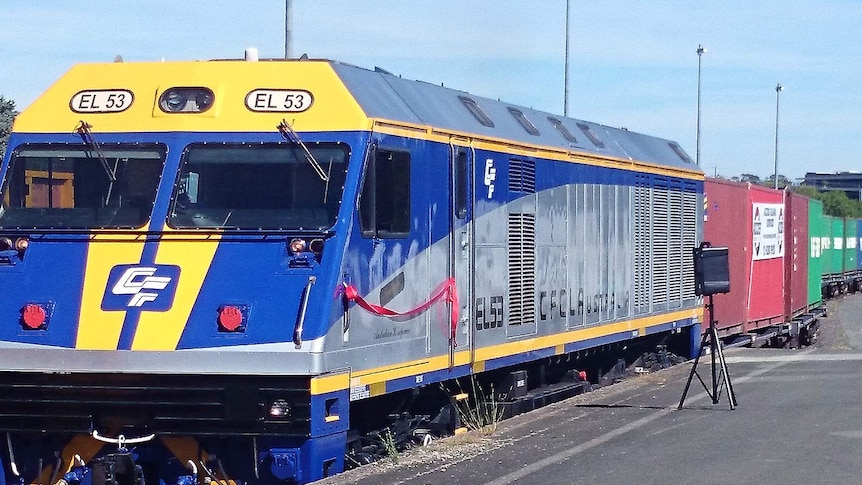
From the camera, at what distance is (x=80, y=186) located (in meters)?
9.55

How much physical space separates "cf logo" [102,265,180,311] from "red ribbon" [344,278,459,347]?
1215 mm

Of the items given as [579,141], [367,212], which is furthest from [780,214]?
[367,212]

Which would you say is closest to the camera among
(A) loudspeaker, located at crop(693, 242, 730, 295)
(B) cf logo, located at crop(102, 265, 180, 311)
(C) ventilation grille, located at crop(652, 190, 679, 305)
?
(B) cf logo, located at crop(102, 265, 180, 311)

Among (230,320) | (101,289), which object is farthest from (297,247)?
(101,289)

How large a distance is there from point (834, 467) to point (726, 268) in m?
3.99

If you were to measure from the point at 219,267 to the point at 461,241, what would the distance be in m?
3.03

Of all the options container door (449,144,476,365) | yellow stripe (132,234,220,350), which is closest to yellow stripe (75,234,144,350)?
yellow stripe (132,234,220,350)

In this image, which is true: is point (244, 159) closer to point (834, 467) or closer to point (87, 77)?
point (87, 77)

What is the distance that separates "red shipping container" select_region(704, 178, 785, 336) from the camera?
2161 cm

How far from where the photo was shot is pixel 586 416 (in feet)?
43.5

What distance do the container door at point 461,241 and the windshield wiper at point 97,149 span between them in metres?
2.93

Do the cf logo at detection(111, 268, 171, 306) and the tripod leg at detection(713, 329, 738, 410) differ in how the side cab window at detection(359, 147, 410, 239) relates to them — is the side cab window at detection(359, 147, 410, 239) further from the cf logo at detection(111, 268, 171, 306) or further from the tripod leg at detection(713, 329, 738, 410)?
the tripod leg at detection(713, 329, 738, 410)

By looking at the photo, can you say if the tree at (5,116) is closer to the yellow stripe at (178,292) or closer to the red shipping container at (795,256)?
the red shipping container at (795,256)

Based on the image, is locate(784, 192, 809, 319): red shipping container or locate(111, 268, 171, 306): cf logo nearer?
locate(111, 268, 171, 306): cf logo
